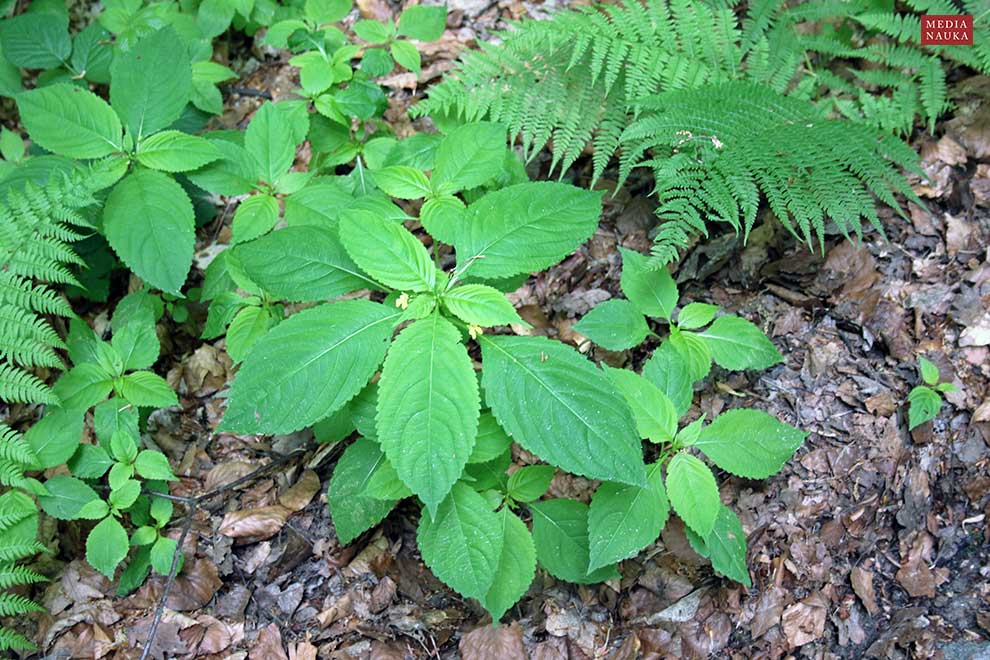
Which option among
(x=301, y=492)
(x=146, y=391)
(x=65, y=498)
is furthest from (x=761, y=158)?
(x=65, y=498)

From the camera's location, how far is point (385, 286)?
107 inches

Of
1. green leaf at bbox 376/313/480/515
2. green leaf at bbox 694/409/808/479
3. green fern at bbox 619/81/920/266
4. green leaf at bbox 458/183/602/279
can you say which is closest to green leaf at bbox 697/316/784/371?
green leaf at bbox 694/409/808/479

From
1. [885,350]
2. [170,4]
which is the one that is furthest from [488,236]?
[170,4]

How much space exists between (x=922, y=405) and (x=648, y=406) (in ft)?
4.45

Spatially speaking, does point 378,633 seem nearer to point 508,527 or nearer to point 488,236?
point 508,527

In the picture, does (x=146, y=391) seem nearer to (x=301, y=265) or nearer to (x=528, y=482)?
(x=301, y=265)

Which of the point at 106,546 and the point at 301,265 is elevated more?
the point at 301,265

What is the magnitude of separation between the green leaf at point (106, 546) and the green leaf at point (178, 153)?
1.68 metres

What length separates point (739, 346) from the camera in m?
2.99

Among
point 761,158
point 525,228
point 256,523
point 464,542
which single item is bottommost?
point 256,523

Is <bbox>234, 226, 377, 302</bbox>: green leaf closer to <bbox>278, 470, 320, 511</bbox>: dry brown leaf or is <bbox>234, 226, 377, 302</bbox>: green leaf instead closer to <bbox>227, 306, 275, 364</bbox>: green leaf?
<bbox>227, 306, 275, 364</bbox>: green leaf

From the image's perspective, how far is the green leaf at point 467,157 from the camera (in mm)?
2979

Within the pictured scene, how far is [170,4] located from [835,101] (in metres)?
4.19

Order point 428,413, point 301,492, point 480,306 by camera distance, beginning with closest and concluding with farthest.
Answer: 1. point 428,413
2. point 480,306
3. point 301,492
